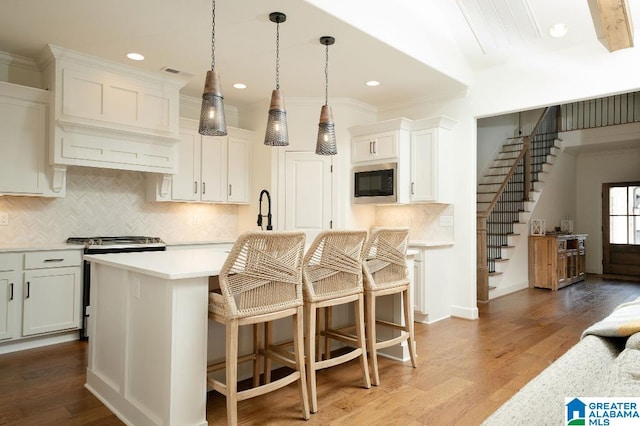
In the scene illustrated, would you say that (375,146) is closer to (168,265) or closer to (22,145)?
(168,265)

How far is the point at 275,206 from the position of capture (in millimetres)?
5148

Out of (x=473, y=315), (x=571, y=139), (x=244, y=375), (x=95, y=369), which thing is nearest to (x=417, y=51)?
(x=473, y=315)

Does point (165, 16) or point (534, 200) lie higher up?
point (165, 16)

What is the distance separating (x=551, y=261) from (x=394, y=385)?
5063mm

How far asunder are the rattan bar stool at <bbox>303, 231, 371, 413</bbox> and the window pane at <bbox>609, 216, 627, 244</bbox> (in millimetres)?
7943

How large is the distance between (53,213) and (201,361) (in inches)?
117

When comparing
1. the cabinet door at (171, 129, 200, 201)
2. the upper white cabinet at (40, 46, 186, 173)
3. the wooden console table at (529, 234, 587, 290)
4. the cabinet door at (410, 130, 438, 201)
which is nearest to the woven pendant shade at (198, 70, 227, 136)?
the upper white cabinet at (40, 46, 186, 173)

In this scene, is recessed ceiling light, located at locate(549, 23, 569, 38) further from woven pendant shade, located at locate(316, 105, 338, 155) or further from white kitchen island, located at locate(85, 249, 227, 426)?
white kitchen island, located at locate(85, 249, 227, 426)

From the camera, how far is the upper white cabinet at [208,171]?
4777mm

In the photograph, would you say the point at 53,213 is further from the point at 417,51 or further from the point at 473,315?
the point at 473,315

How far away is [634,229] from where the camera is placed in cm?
819

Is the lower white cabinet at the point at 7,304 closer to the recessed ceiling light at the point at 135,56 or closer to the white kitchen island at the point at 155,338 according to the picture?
the white kitchen island at the point at 155,338

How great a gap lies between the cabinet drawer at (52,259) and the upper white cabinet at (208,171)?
1.11 meters

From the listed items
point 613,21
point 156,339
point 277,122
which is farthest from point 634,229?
point 156,339
